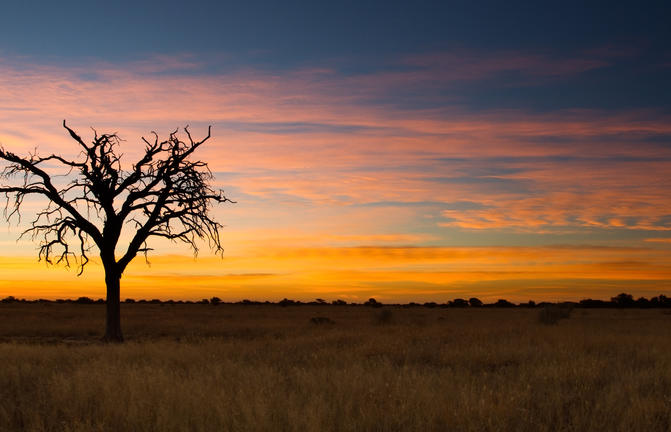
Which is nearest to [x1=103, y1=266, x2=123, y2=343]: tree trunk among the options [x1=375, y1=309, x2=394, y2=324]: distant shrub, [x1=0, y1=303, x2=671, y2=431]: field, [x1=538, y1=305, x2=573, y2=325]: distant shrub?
[x1=0, y1=303, x2=671, y2=431]: field

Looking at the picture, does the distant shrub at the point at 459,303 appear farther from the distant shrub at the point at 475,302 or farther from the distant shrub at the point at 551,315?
the distant shrub at the point at 551,315

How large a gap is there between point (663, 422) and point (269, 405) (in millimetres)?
5482

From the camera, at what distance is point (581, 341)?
710 inches

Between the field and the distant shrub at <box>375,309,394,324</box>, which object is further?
the distant shrub at <box>375,309,394,324</box>

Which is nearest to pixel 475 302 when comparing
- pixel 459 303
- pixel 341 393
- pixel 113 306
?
pixel 459 303

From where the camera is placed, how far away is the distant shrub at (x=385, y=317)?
39.8 m

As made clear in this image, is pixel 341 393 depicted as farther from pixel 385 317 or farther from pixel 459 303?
pixel 459 303

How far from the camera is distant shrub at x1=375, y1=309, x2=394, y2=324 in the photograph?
39.8m

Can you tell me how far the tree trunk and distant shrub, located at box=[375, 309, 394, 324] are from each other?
1910 centimetres

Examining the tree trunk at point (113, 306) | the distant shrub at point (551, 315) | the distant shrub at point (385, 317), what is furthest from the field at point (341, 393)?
the distant shrub at point (385, 317)

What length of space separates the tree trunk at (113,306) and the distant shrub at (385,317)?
19099 mm

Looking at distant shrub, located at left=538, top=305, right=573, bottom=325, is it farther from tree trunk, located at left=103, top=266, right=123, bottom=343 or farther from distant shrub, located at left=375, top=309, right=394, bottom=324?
tree trunk, located at left=103, top=266, right=123, bottom=343

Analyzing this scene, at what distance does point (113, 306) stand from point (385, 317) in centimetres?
2037

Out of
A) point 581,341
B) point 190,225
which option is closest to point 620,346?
point 581,341
